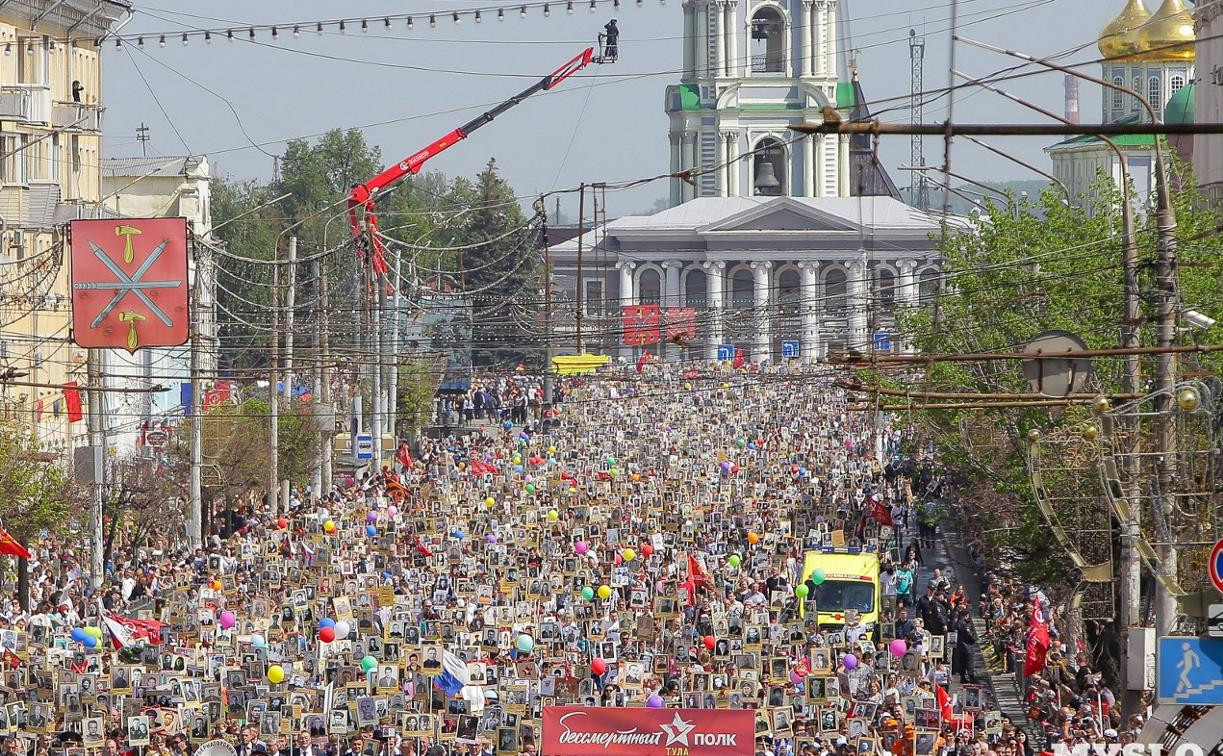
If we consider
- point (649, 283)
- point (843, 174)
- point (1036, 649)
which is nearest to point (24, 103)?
point (1036, 649)

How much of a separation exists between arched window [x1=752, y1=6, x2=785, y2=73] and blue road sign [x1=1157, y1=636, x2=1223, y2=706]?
104 meters

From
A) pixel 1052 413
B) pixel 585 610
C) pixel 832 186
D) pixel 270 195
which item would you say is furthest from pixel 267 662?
pixel 832 186

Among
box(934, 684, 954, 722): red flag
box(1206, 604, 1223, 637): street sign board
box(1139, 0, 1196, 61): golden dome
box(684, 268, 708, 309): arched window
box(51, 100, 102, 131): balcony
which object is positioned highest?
box(1139, 0, 1196, 61): golden dome

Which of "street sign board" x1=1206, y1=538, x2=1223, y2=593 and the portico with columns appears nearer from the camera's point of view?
"street sign board" x1=1206, y1=538, x2=1223, y2=593

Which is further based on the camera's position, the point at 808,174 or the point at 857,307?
the point at 808,174

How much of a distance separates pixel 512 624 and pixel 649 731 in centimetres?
642

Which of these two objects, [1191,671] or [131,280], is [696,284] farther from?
[1191,671]

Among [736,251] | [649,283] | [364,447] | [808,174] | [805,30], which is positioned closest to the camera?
[364,447]

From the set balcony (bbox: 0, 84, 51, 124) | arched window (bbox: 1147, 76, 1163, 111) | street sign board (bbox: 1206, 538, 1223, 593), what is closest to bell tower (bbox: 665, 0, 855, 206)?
arched window (bbox: 1147, 76, 1163, 111)

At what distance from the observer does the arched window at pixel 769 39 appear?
116 meters

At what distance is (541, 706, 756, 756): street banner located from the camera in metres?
17.6

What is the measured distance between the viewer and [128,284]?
21.9 meters

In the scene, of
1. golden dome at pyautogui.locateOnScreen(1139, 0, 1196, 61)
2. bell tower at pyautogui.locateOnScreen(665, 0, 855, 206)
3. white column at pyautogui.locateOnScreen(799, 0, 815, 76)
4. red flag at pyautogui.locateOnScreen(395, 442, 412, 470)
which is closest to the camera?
red flag at pyautogui.locateOnScreen(395, 442, 412, 470)

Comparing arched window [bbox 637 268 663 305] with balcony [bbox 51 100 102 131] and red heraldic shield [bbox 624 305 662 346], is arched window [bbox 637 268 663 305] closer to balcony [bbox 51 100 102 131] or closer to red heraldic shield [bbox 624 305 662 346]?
red heraldic shield [bbox 624 305 662 346]
